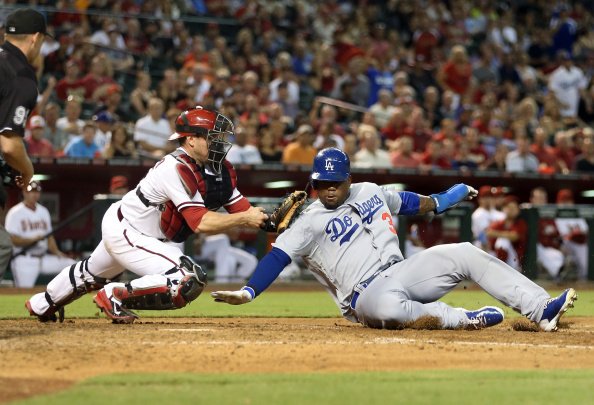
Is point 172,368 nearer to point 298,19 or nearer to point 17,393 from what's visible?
point 17,393

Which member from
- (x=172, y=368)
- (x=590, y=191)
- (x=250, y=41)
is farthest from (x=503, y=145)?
(x=172, y=368)

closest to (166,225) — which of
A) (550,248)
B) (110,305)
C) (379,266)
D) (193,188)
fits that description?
(193,188)

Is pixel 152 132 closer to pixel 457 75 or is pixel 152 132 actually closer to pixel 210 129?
pixel 210 129

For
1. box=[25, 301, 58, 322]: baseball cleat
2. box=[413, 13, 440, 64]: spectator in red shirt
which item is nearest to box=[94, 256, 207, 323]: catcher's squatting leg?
box=[25, 301, 58, 322]: baseball cleat

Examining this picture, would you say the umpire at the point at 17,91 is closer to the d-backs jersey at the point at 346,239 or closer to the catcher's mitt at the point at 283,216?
the catcher's mitt at the point at 283,216

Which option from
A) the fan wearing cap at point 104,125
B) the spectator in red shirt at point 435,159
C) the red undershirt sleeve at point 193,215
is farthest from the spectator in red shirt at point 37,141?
the red undershirt sleeve at point 193,215
